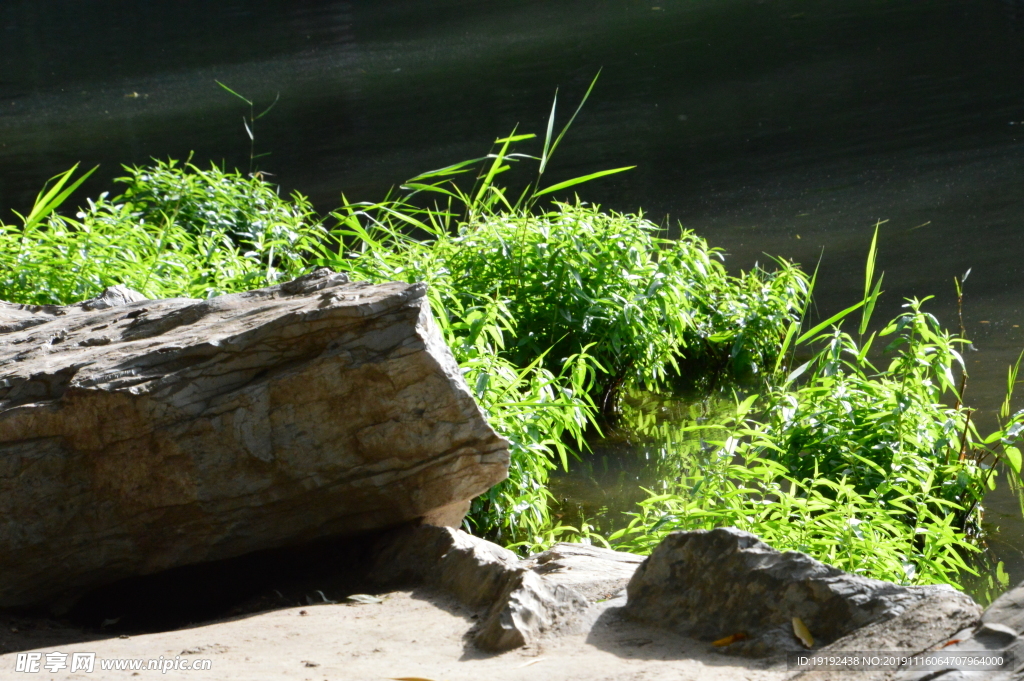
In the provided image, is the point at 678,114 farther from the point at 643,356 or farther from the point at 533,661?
the point at 533,661

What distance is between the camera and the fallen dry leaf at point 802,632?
1.81 m

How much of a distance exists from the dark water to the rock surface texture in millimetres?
1317

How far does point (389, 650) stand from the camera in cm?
204

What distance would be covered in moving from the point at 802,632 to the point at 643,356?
91.1 inches

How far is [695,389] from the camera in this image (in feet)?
14.5

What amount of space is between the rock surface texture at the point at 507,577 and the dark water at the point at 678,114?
4.32 feet

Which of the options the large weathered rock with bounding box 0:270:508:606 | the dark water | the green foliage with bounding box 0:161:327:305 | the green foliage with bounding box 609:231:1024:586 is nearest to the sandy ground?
the large weathered rock with bounding box 0:270:508:606

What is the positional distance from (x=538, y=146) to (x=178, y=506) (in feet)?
21.5

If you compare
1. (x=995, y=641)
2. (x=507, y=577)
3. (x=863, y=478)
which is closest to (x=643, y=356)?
(x=863, y=478)

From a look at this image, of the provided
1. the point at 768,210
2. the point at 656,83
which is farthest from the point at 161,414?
the point at 656,83

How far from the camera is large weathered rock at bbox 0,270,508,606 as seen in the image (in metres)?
2.39

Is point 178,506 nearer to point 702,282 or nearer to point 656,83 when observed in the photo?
point 702,282

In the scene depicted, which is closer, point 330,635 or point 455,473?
point 330,635

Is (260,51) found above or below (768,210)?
above
